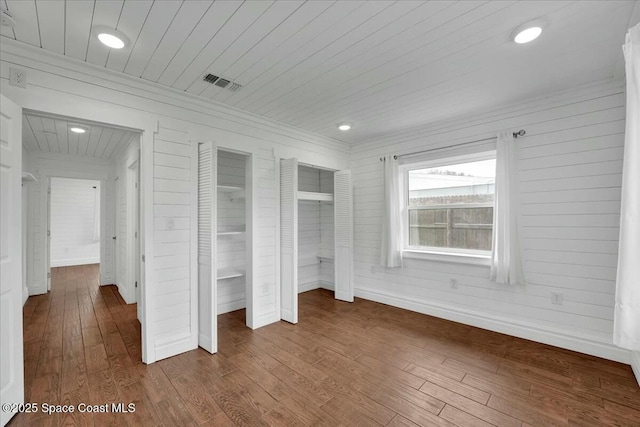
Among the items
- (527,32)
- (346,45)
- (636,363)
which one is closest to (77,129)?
(346,45)

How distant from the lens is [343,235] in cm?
463

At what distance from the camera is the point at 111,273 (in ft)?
19.1

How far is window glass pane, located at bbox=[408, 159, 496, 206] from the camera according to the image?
356 cm

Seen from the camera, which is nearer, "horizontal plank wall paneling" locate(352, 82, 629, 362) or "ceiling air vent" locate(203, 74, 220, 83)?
"ceiling air vent" locate(203, 74, 220, 83)

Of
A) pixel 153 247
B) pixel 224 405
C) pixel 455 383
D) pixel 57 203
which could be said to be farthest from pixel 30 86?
pixel 57 203

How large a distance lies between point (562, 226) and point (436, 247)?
1434 millimetres

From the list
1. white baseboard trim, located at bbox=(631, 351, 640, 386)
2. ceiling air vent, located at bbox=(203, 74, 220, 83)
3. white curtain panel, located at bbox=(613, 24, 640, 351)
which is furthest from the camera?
ceiling air vent, located at bbox=(203, 74, 220, 83)

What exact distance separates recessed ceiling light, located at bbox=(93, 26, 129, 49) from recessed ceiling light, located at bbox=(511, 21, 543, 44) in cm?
275

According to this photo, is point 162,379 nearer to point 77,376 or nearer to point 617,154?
point 77,376

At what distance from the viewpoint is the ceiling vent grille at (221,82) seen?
2.60 m

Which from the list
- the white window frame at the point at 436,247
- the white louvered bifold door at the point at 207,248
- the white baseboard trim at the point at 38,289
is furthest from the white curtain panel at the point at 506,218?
the white baseboard trim at the point at 38,289

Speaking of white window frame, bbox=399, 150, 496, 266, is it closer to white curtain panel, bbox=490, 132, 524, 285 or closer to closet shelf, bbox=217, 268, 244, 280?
white curtain panel, bbox=490, 132, 524, 285

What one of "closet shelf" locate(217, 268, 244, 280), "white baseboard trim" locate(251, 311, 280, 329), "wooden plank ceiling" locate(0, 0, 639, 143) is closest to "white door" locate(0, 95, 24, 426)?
"wooden plank ceiling" locate(0, 0, 639, 143)

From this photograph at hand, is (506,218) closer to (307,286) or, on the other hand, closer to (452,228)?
(452,228)
